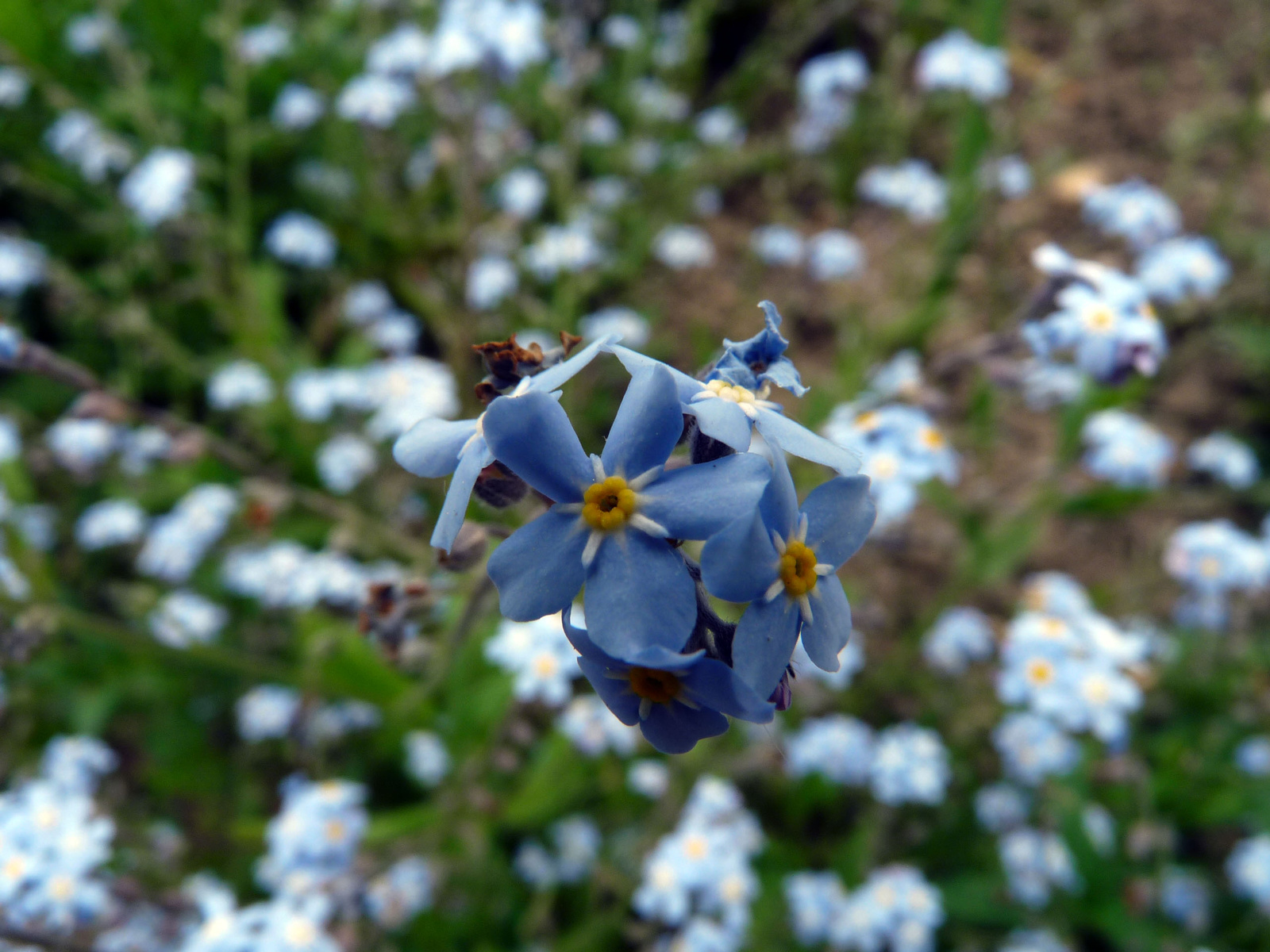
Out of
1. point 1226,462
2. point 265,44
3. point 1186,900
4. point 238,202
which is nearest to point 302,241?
point 238,202

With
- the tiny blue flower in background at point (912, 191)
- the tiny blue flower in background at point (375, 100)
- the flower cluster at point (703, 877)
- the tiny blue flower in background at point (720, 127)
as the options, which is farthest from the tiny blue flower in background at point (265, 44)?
the flower cluster at point (703, 877)

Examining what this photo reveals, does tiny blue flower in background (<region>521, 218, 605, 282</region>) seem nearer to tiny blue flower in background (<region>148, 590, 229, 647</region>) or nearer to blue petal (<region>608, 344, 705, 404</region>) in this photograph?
tiny blue flower in background (<region>148, 590, 229, 647</region>)

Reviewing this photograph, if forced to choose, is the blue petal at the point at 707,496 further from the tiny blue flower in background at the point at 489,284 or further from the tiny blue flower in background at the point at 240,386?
the tiny blue flower in background at the point at 489,284

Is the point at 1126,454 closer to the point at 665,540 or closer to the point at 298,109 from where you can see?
the point at 665,540

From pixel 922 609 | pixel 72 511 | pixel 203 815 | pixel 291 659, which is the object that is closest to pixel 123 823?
pixel 203 815

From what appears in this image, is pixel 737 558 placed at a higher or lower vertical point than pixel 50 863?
lower

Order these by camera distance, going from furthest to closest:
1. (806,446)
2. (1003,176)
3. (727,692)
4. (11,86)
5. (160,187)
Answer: (1003,176) < (11,86) < (160,187) < (806,446) < (727,692)

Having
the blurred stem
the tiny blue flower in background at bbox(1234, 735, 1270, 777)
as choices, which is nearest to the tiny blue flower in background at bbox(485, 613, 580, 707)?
the blurred stem

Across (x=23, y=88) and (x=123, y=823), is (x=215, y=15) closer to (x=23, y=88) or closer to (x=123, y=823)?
(x=23, y=88)
